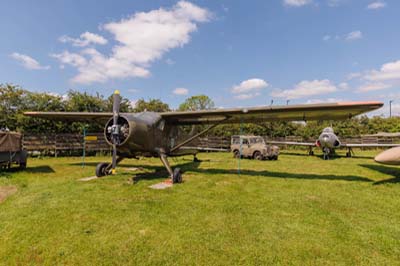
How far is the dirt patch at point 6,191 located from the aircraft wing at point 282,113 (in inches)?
223

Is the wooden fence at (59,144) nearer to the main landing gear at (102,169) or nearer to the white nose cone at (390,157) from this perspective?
the main landing gear at (102,169)

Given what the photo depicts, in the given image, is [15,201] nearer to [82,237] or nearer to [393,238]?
[82,237]

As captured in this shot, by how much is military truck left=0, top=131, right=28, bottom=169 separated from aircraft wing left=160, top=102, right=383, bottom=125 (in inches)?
269

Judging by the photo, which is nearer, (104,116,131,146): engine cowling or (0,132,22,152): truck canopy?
(104,116,131,146): engine cowling

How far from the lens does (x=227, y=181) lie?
28.6 feet

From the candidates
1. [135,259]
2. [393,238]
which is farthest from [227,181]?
[135,259]

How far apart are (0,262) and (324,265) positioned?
4.47 metres

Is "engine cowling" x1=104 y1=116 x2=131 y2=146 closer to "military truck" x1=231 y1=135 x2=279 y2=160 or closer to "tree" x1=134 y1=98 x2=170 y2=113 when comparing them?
"military truck" x1=231 y1=135 x2=279 y2=160

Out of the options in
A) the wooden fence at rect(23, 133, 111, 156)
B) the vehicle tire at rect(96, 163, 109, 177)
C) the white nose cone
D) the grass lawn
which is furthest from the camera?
the wooden fence at rect(23, 133, 111, 156)

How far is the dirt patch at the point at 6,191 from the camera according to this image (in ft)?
20.3

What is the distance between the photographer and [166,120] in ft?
33.4

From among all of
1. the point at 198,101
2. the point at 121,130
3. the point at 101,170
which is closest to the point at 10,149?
the point at 101,170

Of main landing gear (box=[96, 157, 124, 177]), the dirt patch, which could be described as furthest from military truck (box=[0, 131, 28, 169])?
main landing gear (box=[96, 157, 124, 177])

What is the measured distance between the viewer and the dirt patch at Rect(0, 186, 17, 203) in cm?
618
